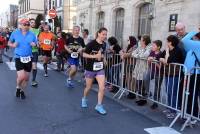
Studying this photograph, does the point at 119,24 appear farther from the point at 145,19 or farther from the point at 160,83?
the point at 160,83

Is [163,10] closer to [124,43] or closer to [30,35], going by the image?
[124,43]

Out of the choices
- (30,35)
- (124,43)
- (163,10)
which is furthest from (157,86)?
(124,43)

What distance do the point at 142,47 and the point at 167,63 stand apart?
141 centimetres

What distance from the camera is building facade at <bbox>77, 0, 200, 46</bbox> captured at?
1288 centimetres

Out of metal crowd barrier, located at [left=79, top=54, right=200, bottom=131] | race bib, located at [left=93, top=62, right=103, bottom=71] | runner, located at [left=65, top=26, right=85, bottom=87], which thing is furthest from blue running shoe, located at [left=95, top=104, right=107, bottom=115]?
runner, located at [left=65, top=26, right=85, bottom=87]

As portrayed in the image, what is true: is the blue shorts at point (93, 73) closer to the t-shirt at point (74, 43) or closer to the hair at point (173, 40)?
the hair at point (173, 40)

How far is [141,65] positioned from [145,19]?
10024 millimetres

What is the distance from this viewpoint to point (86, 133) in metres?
5.43

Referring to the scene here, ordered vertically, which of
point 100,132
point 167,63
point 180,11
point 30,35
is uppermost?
point 180,11

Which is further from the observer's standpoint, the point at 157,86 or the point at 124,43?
the point at 124,43

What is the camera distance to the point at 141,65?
738cm

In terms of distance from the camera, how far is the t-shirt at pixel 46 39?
36.2 ft

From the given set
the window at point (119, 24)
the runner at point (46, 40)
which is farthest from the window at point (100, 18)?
the runner at point (46, 40)

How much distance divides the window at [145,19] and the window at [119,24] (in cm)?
203
